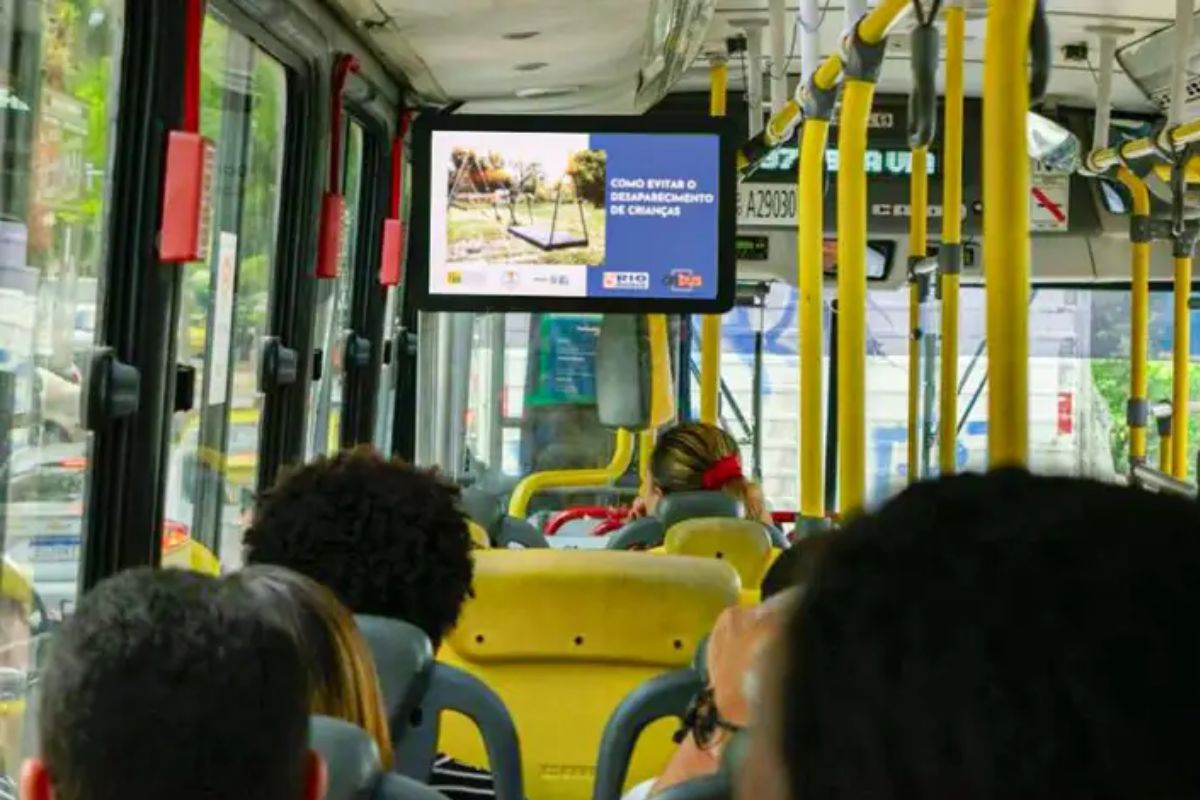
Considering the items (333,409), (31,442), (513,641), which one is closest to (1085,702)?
(31,442)

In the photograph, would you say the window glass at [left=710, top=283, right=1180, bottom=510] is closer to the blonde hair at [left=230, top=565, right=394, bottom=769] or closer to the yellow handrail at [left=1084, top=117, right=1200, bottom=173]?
the yellow handrail at [left=1084, top=117, right=1200, bottom=173]

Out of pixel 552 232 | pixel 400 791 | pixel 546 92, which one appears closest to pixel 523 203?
pixel 552 232

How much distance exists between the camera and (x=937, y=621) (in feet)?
1.74

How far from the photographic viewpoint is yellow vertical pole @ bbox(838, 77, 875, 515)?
318 cm

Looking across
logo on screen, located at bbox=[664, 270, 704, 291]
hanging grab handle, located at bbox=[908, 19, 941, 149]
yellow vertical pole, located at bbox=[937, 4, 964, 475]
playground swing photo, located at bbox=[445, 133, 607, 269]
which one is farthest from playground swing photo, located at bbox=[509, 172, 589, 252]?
hanging grab handle, located at bbox=[908, 19, 941, 149]

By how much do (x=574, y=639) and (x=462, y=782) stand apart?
63 cm

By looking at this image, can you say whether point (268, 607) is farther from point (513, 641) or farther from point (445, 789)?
point (513, 641)

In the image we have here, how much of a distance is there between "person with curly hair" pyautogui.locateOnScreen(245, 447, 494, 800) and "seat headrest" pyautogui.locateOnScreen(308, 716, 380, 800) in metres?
0.73

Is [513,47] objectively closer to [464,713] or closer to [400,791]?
[464,713]

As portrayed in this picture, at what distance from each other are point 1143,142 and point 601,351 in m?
1.99

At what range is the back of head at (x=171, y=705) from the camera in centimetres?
101

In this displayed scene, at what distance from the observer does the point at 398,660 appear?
5.89ft

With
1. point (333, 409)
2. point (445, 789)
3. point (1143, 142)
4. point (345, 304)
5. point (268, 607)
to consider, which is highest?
point (1143, 142)

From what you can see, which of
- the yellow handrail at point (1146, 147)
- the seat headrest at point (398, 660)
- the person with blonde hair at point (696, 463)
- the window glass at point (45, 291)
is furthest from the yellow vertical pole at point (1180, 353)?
the seat headrest at point (398, 660)
